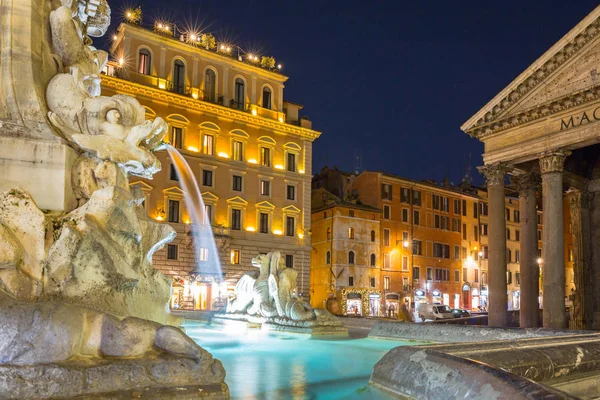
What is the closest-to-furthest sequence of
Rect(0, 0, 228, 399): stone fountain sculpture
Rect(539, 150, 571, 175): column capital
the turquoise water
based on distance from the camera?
Rect(0, 0, 228, 399): stone fountain sculpture < the turquoise water < Rect(539, 150, 571, 175): column capital

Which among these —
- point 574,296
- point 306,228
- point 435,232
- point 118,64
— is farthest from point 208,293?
point 435,232

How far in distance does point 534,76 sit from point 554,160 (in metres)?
3.38

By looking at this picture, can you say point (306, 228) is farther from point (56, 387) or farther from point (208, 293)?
point (56, 387)

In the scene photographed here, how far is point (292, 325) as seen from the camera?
39.1ft

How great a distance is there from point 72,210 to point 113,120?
0.91 meters

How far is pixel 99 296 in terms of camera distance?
4734mm

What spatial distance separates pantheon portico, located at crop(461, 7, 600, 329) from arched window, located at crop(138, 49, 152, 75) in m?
24.7

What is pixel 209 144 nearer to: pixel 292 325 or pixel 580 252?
pixel 580 252

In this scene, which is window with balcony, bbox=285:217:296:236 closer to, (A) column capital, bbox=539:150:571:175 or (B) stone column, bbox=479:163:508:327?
(B) stone column, bbox=479:163:508:327

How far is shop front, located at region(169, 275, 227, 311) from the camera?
3972cm

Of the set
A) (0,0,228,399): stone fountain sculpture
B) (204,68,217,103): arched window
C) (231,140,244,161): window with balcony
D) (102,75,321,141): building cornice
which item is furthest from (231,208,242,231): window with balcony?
(0,0,228,399): stone fountain sculpture

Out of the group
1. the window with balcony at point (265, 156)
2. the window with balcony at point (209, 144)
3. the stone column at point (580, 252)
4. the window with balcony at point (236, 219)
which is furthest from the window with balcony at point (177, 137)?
the stone column at point (580, 252)

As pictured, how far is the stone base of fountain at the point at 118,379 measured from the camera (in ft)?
11.5

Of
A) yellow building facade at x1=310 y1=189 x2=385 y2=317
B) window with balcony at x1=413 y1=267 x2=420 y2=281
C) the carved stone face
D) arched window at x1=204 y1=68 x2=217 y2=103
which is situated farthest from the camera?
window with balcony at x1=413 y1=267 x2=420 y2=281
